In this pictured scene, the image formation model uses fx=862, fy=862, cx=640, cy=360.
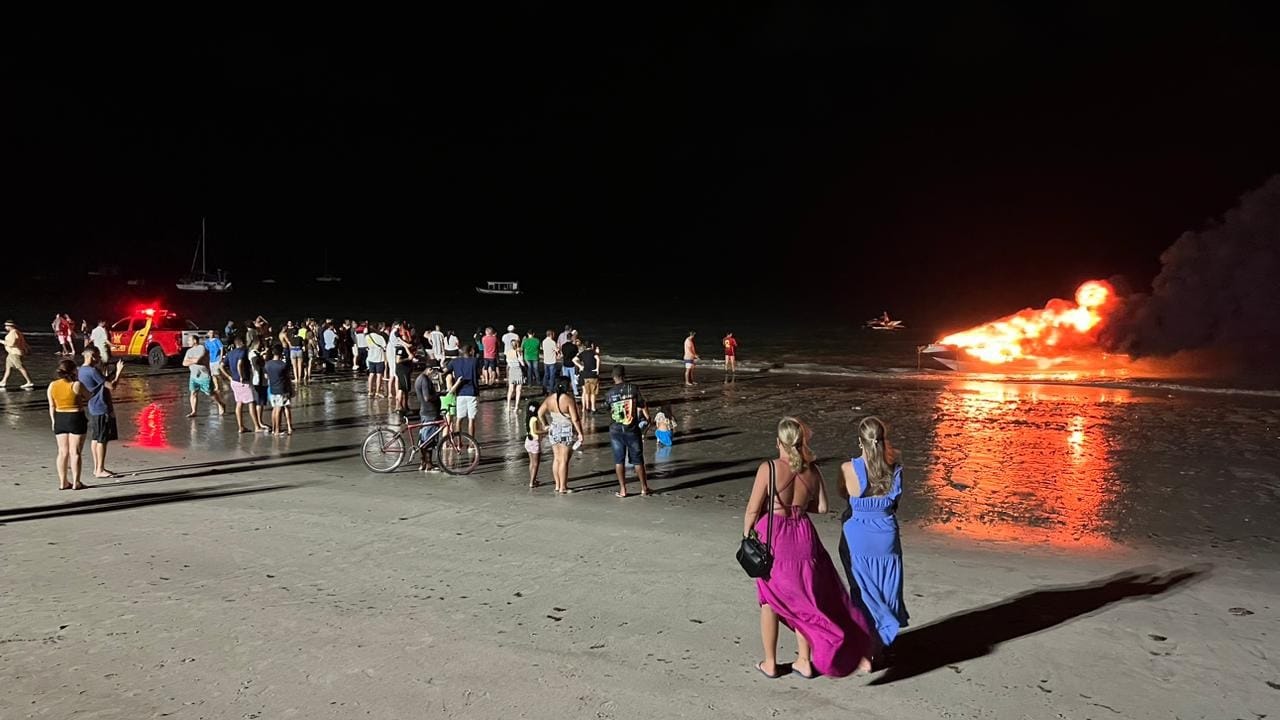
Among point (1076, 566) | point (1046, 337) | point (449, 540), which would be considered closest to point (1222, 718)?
point (1076, 566)

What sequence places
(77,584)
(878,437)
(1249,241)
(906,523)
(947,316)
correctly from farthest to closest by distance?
(947,316)
(1249,241)
(906,523)
(77,584)
(878,437)

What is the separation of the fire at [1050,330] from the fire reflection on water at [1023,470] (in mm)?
13615

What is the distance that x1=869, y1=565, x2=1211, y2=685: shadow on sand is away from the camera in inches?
232

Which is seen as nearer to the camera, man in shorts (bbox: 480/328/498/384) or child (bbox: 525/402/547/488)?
child (bbox: 525/402/547/488)

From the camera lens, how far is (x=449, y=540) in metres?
8.70

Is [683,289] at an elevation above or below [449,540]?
above

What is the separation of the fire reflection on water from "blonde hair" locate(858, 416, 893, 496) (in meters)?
4.24

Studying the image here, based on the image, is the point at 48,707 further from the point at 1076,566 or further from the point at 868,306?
the point at 868,306

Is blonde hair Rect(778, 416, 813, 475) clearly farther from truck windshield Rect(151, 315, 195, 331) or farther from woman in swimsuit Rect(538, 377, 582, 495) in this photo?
truck windshield Rect(151, 315, 195, 331)

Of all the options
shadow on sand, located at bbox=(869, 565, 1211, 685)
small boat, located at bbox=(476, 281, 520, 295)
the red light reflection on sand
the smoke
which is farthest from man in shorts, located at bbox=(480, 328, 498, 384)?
small boat, located at bbox=(476, 281, 520, 295)

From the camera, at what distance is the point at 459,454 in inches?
492

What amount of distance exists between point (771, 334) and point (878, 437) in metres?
55.5

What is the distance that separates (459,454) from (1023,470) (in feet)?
27.1

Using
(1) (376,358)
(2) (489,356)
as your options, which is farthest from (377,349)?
(2) (489,356)
